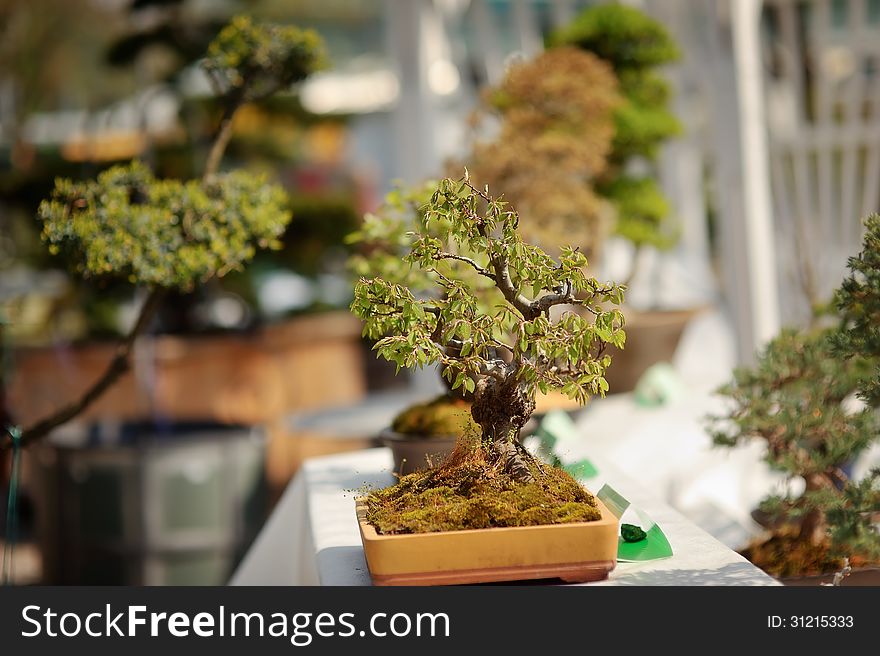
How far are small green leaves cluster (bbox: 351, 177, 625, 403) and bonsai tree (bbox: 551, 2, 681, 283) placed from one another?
252 cm

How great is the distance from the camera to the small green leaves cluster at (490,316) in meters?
1.47

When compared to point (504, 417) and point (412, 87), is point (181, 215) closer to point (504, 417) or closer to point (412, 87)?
point (504, 417)

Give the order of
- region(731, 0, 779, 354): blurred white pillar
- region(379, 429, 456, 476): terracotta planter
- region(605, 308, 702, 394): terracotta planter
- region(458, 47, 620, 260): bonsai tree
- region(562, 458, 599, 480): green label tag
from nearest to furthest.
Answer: region(562, 458, 599, 480): green label tag
region(379, 429, 456, 476): terracotta planter
region(458, 47, 620, 260): bonsai tree
region(605, 308, 702, 394): terracotta planter
region(731, 0, 779, 354): blurred white pillar

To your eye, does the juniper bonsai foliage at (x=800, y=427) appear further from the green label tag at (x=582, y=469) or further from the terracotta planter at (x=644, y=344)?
the terracotta planter at (x=644, y=344)

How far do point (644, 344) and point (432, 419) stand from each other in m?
1.85

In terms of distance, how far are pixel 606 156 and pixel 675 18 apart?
1.61m

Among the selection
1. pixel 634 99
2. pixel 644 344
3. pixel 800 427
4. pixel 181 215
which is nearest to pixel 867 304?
pixel 800 427

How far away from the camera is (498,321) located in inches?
57.4

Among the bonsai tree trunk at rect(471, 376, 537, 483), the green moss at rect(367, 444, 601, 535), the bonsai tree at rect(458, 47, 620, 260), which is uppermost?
the bonsai tree at rect(458, 47, 620, 260)

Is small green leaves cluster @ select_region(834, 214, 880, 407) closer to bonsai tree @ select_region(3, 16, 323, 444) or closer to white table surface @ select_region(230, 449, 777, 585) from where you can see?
Result: white table surface @ select_region(230, 449, 777, 585)

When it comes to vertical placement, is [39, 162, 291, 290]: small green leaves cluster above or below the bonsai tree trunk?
above

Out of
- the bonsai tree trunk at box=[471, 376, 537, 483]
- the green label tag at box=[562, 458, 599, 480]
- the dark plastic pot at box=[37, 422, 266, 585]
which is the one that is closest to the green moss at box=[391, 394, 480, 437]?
the green label tag at box=[562, 458, 599, 480]

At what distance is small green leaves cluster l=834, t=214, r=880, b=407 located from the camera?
5.15ft

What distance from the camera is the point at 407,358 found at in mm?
1438
